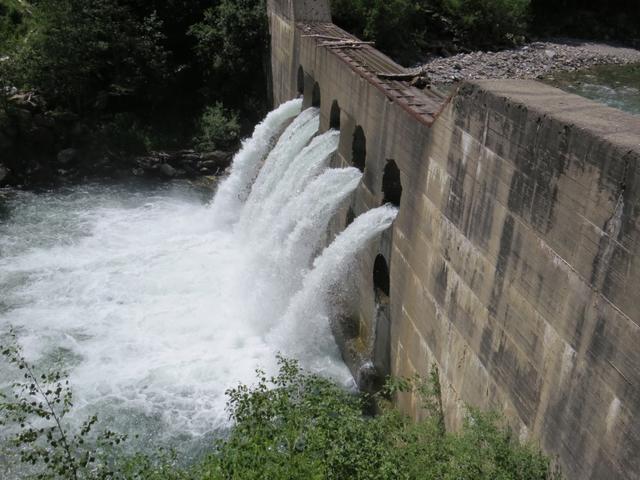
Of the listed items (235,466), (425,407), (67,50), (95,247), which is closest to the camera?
(235,466)

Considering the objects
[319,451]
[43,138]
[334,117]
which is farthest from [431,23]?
[319,451]

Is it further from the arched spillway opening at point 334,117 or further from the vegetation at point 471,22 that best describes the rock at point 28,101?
the vegetation at point 471,22

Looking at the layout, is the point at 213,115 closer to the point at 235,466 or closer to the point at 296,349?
the point at 296,349

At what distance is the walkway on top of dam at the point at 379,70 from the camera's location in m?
12.8

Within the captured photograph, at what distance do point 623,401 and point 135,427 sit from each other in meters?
9.42

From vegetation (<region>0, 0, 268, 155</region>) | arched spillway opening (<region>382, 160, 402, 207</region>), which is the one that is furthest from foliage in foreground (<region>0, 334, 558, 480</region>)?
vegetation (<region>0, 0, 268, 155</region>)

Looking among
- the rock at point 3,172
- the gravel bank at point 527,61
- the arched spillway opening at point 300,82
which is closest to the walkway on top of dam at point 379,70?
the arched spillway opening at point 300,82

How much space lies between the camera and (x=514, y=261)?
8.65 m

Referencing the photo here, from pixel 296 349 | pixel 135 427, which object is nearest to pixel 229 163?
pixel 296 349

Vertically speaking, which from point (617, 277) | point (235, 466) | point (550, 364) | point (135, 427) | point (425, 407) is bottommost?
point (135, 427)

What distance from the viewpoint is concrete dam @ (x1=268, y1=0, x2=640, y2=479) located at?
672 centimetres

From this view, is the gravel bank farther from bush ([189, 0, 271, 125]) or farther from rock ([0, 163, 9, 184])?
rock ([0, 163, 9, 184])

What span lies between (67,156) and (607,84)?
68.9 ft

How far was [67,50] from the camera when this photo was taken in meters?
24.9
